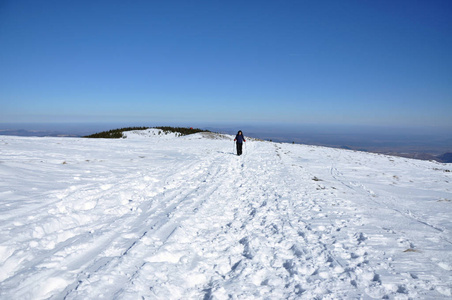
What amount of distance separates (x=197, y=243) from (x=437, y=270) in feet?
13.3

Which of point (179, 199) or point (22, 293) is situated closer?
point (22, 293)

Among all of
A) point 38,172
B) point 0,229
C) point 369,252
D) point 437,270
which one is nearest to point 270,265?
point 369,252

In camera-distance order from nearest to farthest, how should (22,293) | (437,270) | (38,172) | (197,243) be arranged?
(22,293) → (437,270) → (197,243) → (38,172)

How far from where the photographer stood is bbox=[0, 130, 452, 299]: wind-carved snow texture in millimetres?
3070

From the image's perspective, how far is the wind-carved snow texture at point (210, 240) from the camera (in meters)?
3.07

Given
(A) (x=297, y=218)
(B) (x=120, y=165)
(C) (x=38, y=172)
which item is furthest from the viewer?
(B) (x=120, y=165)

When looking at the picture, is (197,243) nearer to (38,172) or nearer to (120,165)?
(38,172)

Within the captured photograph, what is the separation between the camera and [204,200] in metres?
6.83

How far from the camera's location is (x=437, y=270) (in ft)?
11.3

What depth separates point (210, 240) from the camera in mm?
4461

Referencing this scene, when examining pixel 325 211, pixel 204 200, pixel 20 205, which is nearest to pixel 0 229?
pixel 20 205

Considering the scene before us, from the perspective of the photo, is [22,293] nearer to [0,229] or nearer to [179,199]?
[0,229]

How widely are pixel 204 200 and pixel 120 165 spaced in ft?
20.0

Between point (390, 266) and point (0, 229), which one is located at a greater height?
point (0, 229)
